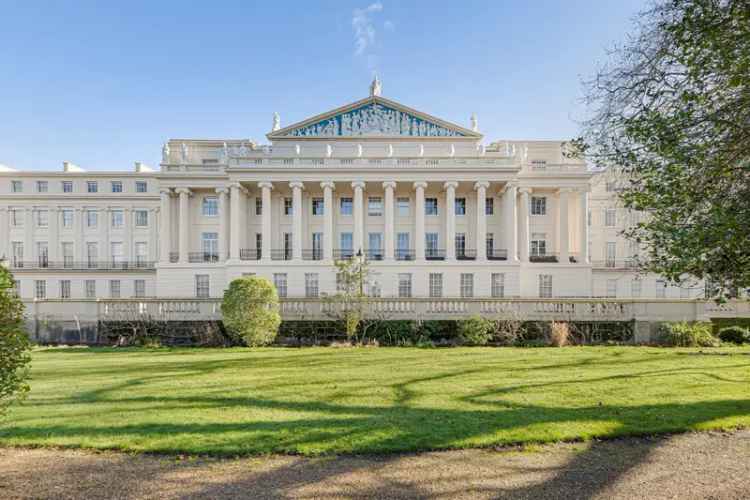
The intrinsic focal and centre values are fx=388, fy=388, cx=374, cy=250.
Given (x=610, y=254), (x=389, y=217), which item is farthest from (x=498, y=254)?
(x=610, y=254)

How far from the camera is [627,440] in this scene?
5.37 m

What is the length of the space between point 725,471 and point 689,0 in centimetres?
676

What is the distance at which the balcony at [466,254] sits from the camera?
110 ft

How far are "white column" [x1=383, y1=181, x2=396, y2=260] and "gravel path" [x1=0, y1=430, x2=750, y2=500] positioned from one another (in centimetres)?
2698

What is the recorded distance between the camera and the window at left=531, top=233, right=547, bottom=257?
35.1 m

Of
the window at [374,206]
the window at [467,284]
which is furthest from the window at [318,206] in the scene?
the window at [467,284]

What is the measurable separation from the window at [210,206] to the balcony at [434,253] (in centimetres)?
1957

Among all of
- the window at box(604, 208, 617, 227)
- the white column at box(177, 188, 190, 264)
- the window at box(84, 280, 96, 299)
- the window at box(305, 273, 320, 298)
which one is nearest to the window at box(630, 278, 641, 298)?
the window at box(604, 208, 617, 227)

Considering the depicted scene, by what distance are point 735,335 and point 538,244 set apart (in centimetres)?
2040

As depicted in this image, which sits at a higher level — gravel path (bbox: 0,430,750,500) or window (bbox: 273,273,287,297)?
window (bbox: 273,273,287,297)

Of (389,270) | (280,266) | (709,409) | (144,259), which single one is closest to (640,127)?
(709,409)

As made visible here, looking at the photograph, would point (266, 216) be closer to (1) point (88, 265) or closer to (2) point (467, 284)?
(2) point (467, 284)

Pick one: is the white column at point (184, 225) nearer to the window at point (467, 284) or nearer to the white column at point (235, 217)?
the white column at point (235, 217)

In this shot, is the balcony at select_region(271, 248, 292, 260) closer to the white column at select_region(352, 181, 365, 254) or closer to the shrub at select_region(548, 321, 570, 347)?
the white column at select_region(352, 181, 365, 254)
